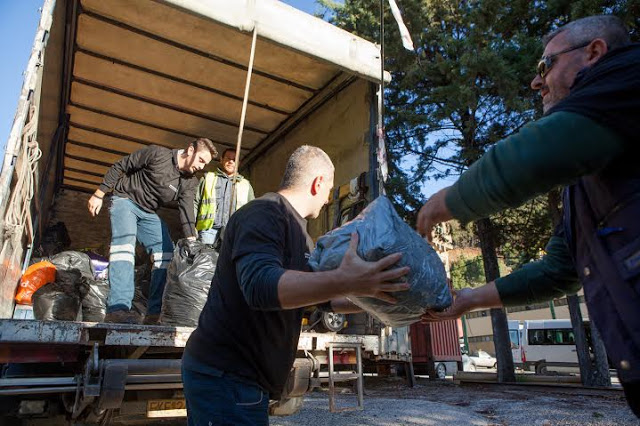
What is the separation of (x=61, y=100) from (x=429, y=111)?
9.44m

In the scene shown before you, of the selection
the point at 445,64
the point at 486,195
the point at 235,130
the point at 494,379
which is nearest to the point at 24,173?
the point at 486,195

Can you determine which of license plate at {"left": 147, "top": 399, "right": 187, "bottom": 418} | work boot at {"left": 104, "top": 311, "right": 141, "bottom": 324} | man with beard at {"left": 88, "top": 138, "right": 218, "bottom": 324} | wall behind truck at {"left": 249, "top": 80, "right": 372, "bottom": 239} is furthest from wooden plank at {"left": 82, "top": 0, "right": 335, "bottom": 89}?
license plate at {"left": 147, "top": 399, "right": 187, "bottom": 418}

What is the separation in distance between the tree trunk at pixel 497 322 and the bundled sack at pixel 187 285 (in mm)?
10423

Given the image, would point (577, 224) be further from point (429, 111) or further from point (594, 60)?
point (429, 111)

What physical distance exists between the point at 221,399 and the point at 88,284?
3.18 m

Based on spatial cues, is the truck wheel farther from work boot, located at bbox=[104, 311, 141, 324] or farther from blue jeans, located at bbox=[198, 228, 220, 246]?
work boot, located at bbox=[104, 311, 141, 324]

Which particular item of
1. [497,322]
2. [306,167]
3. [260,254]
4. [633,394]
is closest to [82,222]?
[306,167]

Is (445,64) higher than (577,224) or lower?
higher

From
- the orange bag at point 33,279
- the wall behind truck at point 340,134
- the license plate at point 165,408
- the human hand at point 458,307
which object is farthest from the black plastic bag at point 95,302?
the human hand at point 458,307

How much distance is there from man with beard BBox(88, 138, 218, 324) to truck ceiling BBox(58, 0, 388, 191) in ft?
4.67

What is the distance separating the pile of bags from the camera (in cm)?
363

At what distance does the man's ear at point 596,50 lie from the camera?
1.42 m

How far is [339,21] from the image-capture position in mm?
14516

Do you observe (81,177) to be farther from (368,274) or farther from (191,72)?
(368,274)
